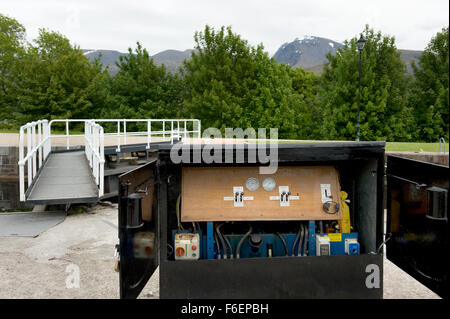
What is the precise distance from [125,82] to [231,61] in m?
10.9

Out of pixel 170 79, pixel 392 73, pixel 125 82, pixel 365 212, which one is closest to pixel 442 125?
pixel 392 73

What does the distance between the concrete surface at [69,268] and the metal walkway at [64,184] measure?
2.08ft

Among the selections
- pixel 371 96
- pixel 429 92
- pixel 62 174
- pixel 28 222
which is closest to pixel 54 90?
pixel 62 174

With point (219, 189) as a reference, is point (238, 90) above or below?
above

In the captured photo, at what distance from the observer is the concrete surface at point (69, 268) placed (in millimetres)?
4637

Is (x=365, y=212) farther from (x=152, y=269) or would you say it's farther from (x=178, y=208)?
(x=152, y=269)

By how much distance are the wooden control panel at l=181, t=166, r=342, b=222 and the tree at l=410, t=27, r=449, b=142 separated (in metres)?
32.9

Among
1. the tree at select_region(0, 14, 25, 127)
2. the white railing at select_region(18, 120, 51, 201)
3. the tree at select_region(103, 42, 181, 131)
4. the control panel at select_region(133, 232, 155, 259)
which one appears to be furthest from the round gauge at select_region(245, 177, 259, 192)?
the tree at select_region(0, 14, 25, 127)

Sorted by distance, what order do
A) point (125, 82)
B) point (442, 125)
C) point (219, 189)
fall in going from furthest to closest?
point (125, 82) → point (442, 125) → point (219, 189)

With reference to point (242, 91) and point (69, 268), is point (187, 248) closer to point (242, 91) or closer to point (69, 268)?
point (69, 268)

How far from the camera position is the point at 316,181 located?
13.8 ft

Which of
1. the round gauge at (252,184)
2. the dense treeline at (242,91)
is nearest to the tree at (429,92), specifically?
the dense treeline at (242,91)

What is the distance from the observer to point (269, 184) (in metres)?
4.12

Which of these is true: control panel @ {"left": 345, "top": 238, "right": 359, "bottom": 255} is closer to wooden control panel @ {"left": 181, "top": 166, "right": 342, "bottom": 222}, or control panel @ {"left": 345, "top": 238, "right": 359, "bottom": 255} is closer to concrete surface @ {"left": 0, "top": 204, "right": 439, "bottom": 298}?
wooden control panel @ {"left": 181, "top": 166, "right": 342, "bottom": 222}
